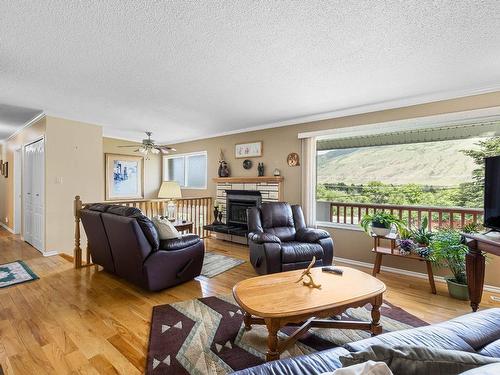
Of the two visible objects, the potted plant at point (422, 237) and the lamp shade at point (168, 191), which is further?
the lamp shade at point (168, 191)

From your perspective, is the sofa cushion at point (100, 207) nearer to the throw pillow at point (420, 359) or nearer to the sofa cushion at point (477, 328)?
the throw pillow at point (420, 359)

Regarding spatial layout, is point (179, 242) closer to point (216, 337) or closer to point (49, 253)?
point (216, 337)

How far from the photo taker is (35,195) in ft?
14.5

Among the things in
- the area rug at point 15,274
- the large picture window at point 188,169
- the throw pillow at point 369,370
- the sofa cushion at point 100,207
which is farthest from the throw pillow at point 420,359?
the large picture window at point 188,169

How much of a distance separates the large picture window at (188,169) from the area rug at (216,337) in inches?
155

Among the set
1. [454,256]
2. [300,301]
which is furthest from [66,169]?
[454,256]

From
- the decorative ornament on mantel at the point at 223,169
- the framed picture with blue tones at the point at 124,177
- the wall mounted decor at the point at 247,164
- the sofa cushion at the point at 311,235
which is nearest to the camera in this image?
the sofa cushion at the point at 311,235

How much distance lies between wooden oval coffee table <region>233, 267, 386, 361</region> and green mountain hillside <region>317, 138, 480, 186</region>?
226 centimetres

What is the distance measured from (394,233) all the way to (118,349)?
3.42 meters

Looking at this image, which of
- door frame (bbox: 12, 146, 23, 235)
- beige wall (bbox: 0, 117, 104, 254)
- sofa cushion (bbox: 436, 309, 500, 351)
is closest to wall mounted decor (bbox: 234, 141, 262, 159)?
beige wall (bbox: 0, 117, 104, 254)

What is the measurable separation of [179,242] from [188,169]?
3.85m

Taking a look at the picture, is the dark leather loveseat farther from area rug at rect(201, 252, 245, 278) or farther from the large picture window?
Result: the large picture window

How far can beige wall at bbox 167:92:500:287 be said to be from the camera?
9.89 ft

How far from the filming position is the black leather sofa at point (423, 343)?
0.90m
